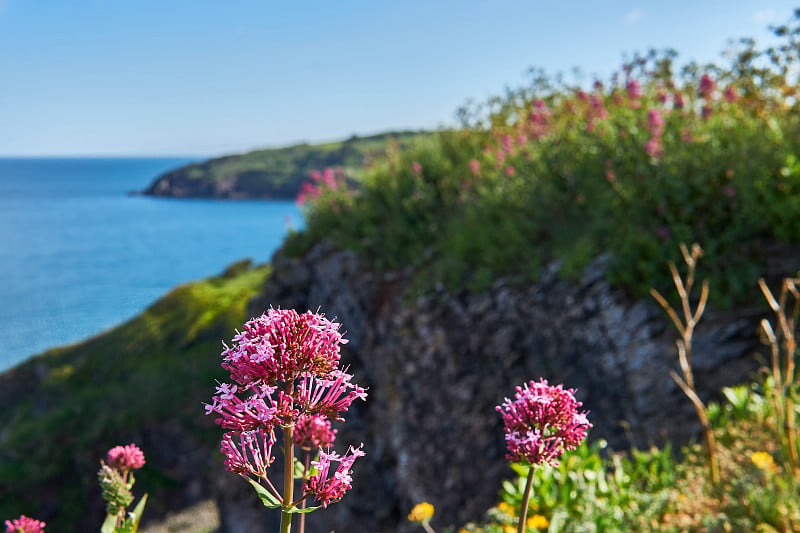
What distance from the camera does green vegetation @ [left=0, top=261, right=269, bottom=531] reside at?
19797 millimetres

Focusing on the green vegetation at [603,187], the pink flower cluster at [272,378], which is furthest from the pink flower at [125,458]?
the green vegetation at [603,187]

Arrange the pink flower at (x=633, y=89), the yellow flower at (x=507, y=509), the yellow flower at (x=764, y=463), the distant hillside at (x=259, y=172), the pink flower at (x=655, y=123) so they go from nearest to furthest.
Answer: the yellow flower at (x=764, y=463)
the yellow flower at (x=507, y=509)
the pink flower at (x=655, y=123)
the pink flower at (x=633, y=89)
the distant hillside at (x=259, y=172)

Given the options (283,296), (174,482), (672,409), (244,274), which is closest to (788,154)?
(672,409)

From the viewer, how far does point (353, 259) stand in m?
10.5

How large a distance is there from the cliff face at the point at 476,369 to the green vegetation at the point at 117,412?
829 cm

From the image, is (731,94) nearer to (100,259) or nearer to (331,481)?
(331,481)

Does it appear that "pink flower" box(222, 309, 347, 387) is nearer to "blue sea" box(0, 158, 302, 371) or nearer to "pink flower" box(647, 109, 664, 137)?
"blue sea" box(0, 158, 302, 371)

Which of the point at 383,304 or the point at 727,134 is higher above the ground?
the point at 727,134

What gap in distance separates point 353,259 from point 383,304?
1180 mm

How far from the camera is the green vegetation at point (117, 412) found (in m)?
19.8

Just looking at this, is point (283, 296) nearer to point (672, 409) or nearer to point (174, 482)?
point (672, 409)

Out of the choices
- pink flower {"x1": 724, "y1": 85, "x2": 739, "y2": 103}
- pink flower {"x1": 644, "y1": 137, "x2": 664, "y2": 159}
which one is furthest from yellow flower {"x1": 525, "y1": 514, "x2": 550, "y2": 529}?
pink flower {"x1": 724, "y1": 85, "x2": 739, "y2": 103}

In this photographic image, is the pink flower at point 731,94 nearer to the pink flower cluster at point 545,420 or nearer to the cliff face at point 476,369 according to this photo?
the cliff face at point 476,369

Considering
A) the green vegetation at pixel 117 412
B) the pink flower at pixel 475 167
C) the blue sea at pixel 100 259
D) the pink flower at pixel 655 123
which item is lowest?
the green vegetation at pixel 117 412
